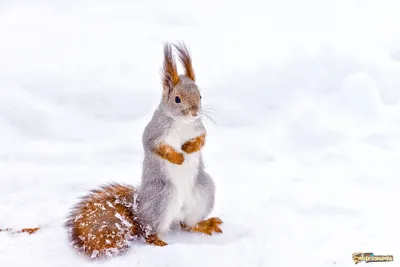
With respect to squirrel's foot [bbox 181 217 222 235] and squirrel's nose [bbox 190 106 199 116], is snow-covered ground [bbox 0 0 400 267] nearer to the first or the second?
squirrel's foot [bbox 181 217 222 235]

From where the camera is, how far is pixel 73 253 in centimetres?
355

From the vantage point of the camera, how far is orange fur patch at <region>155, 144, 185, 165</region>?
3.56 meters

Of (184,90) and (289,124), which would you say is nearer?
(184,90)

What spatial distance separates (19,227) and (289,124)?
3.19 m

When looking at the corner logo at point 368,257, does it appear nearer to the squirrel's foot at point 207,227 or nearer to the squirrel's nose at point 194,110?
the squirrel's foot at point 207,227

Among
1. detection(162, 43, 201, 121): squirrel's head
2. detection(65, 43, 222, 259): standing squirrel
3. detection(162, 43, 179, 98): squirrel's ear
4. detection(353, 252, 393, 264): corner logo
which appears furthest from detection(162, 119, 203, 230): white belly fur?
detection(353, 252, 393, 264): corner logo

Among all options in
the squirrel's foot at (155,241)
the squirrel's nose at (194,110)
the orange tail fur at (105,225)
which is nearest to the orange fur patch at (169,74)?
the squirrel's nose at (194,110)

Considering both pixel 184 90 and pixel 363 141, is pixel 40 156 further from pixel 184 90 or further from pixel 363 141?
pixel 363 141

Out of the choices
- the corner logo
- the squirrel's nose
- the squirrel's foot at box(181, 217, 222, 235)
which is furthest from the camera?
the squirrel's foot at box(181, 217, 222, 235)

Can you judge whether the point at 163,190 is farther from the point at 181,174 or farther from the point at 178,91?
the point at 178,91

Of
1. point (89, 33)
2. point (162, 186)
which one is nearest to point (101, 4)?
point (89, 33)

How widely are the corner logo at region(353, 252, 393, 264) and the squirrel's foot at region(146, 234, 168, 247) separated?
1156 mm

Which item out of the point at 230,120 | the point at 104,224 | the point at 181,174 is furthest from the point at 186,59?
the point at 230,120

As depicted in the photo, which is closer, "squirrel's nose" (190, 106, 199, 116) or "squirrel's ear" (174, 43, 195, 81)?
"squirrel's nose" (190, 106, 199, 116)
